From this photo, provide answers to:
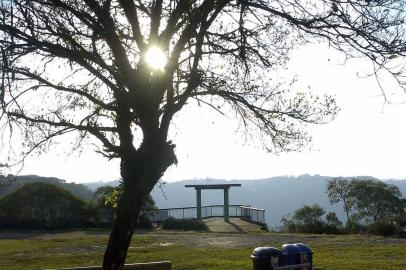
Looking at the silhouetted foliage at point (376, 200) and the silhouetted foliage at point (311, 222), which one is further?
the silhouetted foliage at point (376, 200)

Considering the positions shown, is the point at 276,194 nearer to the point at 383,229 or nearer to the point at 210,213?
the point at 210,213

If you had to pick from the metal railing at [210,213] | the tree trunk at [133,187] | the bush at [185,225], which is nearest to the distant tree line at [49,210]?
the bush at [185,225]

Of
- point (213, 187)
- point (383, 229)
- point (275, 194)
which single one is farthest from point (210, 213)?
point (275, 194)

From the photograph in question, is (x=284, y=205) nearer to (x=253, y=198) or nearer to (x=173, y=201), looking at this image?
(x=253, y=198)

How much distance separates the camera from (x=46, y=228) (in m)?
31.2

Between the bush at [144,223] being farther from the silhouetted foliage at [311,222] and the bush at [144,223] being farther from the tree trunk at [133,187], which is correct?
the tree trunk at [133,187]

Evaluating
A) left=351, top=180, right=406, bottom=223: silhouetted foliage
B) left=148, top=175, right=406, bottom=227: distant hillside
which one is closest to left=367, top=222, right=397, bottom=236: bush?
left=351, top=180, right=406, bottom=223: silhouetted foliage

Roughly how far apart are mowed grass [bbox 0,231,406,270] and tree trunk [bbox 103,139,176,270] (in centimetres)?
655

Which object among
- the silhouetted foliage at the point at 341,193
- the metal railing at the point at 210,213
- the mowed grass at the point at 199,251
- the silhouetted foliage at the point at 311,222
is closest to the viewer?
the mowed grass at the point at 199,251

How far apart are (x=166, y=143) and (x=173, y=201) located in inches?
4819

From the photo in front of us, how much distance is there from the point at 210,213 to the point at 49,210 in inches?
502

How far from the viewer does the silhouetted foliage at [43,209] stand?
1268 inches

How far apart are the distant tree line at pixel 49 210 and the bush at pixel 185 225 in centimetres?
141

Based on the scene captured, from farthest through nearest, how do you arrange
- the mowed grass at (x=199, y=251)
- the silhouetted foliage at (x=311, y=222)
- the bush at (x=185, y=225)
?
1. the bush at (x=185, y=225)
2. the silhouetted foliage at (x=311, y=222)
3. the mowed grass at (x=199, y=251)
